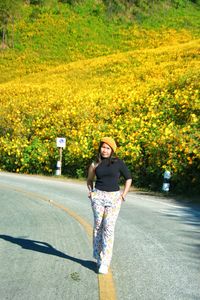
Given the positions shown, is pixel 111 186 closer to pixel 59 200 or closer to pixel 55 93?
pixel 59 200

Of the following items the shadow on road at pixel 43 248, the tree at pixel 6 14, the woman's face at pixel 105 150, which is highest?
the tree at pixel 6 14

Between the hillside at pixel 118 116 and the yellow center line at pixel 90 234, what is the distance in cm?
469

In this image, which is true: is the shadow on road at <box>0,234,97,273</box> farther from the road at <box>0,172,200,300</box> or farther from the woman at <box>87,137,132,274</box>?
the woman at <box>87,137,132,274</box>

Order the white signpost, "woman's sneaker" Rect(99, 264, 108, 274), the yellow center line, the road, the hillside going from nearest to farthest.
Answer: the yellow center line → the road → "woman's sneaker" Rect(99, 264, 108, 274) → the hillside → the white signpost

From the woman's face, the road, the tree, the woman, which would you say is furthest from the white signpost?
the tree

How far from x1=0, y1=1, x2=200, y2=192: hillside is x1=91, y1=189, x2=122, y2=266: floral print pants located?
32.3 feet

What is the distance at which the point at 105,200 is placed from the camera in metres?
5.96

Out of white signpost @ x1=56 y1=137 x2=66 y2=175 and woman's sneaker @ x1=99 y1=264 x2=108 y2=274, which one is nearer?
woman's sneaker @ x1=99 y1=264 x2=108 y2=274

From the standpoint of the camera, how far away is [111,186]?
19.8ft

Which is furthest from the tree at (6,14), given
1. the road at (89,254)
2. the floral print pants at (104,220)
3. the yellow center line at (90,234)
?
the floral print pants at (104,220)

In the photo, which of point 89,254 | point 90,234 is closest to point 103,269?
point 89,254

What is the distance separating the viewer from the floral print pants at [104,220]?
5910 mm

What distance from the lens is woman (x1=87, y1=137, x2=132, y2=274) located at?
5914 mm

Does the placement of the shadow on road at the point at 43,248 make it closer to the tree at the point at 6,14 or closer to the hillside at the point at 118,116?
the hillside at the point at 118,116
